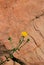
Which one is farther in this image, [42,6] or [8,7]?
[8,7]

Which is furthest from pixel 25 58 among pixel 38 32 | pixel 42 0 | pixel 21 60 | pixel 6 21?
pixel 42 0

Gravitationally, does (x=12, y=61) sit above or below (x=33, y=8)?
below

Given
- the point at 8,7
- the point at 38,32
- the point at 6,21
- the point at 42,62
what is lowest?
the point at 42,62

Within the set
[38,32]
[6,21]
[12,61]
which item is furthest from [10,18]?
[12,61]

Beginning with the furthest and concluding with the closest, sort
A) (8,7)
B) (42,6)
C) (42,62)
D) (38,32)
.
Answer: (8,7) → (42,6) → (38,32) → (42,62)

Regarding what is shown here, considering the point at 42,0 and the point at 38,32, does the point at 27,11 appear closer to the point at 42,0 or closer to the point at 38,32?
Answer: the point at 42,0

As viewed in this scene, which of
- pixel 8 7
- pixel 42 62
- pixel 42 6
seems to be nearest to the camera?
pixel 42 62

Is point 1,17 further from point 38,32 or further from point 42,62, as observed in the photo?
point 42,62
